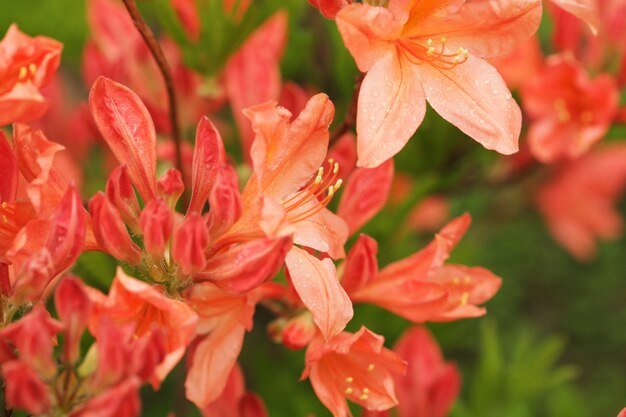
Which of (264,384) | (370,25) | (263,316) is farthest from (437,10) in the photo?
(263,316)

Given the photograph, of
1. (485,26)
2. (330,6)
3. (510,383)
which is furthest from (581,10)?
(510,383)

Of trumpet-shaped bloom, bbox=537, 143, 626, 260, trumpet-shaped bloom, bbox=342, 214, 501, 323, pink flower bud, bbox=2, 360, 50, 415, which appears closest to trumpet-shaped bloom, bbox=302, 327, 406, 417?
trumpet-shaped bloom, bbox=342, 214, 501, 323

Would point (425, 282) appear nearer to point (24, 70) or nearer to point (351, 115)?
point (351, 115)

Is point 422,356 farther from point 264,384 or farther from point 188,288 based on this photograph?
point 188,288

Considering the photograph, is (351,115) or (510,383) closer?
(351,115)

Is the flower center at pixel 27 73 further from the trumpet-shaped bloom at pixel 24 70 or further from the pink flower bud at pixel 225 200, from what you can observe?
the pink flower bud at pixel 225 200

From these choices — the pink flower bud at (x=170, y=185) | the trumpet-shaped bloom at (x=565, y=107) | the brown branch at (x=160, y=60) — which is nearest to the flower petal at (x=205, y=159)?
the pink flower bud at (x=170, y=185)
